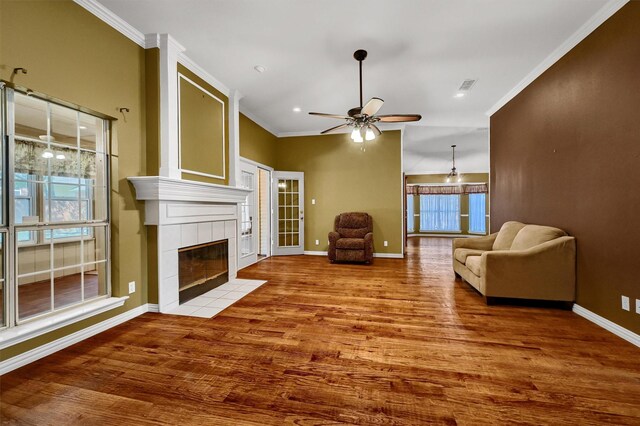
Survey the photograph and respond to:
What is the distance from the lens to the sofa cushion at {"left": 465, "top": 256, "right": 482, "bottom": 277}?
322cm

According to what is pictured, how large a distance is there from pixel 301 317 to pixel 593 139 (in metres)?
3.29

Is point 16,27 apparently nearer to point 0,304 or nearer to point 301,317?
point 0,304

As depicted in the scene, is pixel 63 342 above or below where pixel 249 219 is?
below

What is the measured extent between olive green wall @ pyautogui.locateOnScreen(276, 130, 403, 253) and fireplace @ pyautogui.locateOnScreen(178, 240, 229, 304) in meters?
2.70

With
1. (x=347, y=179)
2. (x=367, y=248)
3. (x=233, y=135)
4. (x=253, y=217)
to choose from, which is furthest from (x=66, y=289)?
(x=347, y=179)

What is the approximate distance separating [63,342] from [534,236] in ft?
15.3

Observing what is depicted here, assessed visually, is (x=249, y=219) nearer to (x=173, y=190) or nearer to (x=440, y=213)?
(x=173, y=190)

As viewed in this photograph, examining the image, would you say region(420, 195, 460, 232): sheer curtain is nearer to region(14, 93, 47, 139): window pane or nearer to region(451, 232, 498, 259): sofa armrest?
region(451, 232, 498, 259): sofa armrest

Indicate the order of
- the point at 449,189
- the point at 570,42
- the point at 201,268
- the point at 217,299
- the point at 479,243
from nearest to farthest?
the point at 570,42 < the point at 217,299 < the point at 201,268 < the point at 479,243 < the point at 449,189

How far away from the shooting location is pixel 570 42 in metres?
2.84

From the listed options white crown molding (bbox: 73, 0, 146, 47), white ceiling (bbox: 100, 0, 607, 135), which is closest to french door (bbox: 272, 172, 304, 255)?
white ceiling (bbox: 100, 0, 607, 135)

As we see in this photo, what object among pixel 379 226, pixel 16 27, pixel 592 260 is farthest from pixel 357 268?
pixel 16 27

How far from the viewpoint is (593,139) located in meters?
2.58

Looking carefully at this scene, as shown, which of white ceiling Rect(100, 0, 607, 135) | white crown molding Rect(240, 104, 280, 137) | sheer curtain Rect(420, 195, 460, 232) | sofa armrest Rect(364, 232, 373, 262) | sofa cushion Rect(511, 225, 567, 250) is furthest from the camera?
sheer curtain Rect(420, 195, 460, 232)
